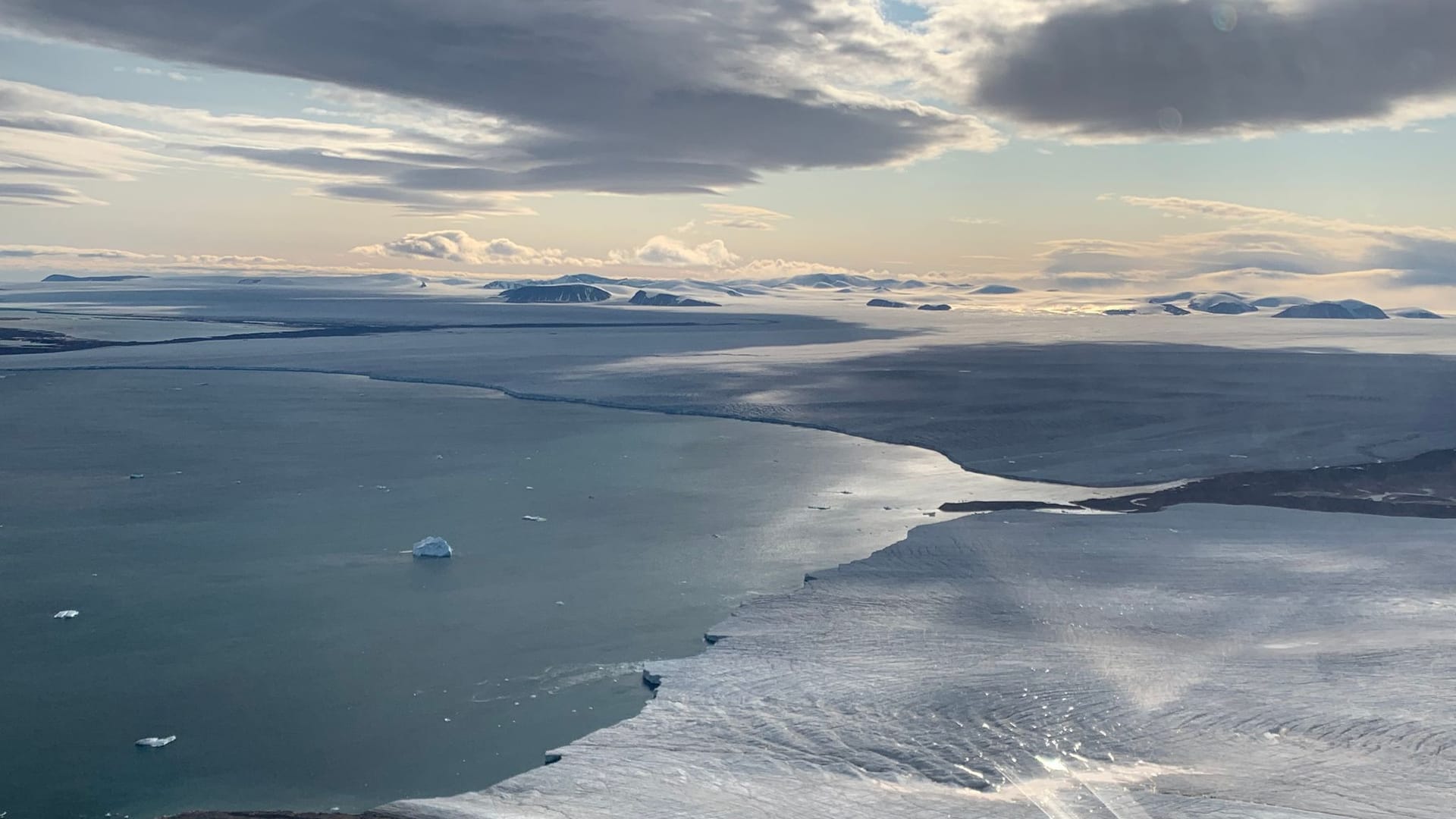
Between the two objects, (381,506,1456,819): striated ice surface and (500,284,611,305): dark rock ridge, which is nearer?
(381,506,1456,819): striated ice surface

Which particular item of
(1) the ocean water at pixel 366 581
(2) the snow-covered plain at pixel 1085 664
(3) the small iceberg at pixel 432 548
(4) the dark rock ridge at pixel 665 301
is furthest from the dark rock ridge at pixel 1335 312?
(3) the small iceberg at pixel 432 548

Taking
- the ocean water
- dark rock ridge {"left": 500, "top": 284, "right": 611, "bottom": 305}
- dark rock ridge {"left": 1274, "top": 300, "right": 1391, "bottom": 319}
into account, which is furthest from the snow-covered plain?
dark rock ridge {"left": 500, "top": 284, "right": 611, "bottom": 305}

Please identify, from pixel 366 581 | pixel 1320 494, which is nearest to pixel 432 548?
pixel 366 581

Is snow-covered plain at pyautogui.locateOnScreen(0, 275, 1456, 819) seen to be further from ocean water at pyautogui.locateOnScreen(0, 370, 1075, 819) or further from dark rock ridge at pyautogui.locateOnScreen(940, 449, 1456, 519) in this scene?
ocean water at pyautogui.locateOnScreen(0, 370, 1075, 819)

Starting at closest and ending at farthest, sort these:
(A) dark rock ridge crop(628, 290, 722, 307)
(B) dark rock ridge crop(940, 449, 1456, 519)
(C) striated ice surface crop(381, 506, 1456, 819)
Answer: (C) striated ice surface crop(381, 506, 1456, 819) → (B) dark rock ridge crop(940, 449, 1456, 519) → (A) dark rock ridge crop(628, 290, 722, 307)

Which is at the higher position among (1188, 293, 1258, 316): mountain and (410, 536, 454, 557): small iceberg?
Answer: (1188, 293, 1258, 316): mountain

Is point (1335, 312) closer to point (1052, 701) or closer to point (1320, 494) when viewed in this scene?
point (1320, 494)

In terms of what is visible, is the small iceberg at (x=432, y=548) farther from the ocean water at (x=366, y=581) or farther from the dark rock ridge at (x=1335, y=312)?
the dark rock ridge at (x=1335, y=312)
